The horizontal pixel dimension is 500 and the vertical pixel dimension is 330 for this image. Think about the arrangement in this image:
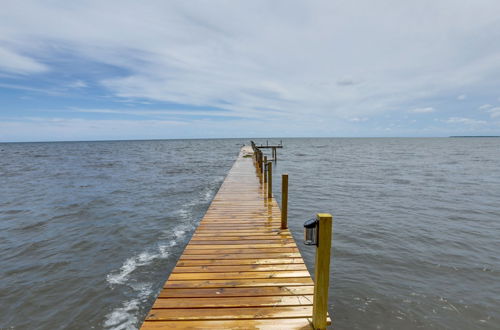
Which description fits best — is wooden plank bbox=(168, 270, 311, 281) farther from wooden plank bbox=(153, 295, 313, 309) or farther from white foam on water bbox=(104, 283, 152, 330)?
white foam on water bbox=(104, 283, 152, 330)

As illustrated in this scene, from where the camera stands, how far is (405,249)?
7.61 m

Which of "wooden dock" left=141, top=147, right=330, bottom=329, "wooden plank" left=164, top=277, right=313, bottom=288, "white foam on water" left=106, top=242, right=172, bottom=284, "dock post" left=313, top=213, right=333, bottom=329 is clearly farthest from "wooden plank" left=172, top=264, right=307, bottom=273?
"white foam on water" left=106, top=242, right=172, bottom=284

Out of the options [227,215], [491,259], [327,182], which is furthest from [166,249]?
[327,182]

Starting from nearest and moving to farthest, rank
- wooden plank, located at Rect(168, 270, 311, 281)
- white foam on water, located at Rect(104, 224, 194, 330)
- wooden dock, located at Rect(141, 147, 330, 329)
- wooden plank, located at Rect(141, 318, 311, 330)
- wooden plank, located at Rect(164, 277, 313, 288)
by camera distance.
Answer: wooden plank, located at Rect(141, 318, 311, 330) < wooden dock, located at Rect(141, 147, 330, 329) < wooden plank, located at Rect(164, 277, 313, 288) < wooden plank, located at Rect(168, 270, 311, 281) < white foam on water, located at Rect(104, 224, 194, 330)

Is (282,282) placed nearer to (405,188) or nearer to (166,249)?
(166,249)

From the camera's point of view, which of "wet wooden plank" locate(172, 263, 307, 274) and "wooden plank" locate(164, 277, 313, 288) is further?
"wet wooden plank" locate(172, 263, 307, 274)

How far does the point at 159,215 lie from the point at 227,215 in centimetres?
447

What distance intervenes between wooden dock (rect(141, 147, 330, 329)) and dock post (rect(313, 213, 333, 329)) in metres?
0.23

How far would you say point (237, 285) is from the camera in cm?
413

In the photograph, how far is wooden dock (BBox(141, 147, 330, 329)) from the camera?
11.0 feet

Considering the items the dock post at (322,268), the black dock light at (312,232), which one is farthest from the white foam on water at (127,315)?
the black dock light at (312,232)

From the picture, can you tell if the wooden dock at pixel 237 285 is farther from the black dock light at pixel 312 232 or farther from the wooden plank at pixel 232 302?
the black dock light at pixel 312 232

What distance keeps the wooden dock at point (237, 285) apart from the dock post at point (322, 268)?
23cm

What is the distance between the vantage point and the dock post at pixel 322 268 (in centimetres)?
290
